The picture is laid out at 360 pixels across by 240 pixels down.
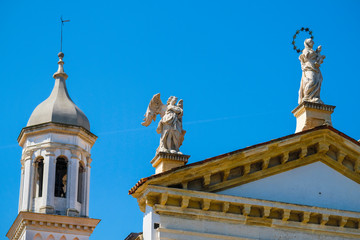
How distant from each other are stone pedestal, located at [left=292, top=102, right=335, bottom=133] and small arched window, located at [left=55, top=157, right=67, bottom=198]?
14.1m

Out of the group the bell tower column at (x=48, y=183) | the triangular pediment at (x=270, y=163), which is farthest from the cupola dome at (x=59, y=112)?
the triangular pediment at (x=270, y=163)

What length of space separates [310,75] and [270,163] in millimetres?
3046

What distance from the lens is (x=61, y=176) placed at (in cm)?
3619

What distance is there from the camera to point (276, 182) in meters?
22.9

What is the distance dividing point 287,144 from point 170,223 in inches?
154

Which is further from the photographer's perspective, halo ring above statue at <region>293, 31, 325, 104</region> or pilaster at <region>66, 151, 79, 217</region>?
pilaster at <region>66, 151, 79, 217</region>

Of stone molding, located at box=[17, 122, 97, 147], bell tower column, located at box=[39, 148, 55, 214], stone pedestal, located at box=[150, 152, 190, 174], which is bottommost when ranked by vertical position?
stone pedestal, located at box=[150, 152, 190, 174]

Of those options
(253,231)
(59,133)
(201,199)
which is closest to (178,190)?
(201,199)

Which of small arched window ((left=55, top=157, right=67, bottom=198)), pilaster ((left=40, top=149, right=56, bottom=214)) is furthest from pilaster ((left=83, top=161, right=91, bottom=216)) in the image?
pilaster ((left=40, top=149, right=56, bottom=214))

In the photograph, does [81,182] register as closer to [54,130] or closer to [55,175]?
[55,175]

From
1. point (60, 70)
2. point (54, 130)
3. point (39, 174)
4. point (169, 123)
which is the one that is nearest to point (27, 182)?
point (39, 174)

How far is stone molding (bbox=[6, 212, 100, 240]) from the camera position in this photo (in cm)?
3431

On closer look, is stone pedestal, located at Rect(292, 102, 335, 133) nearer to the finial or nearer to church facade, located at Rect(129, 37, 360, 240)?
church facade, located at Rect(129, 37, 360, 240)

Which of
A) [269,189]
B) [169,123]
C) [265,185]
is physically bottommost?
[269,189]
